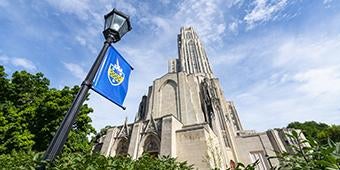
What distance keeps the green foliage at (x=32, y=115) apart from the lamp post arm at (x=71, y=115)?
457 inches

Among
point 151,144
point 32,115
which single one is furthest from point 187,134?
point 32,115

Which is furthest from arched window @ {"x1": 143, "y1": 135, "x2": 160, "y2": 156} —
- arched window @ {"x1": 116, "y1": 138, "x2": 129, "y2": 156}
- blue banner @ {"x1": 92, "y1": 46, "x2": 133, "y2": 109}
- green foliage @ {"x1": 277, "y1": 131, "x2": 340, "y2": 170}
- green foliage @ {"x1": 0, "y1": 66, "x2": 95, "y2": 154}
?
green foliage @ {"x1": 277, "y1": 131, "x2": 340, "y2": 170}

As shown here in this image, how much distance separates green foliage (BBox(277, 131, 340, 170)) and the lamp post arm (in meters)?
2.53

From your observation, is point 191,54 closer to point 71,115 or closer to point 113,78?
point 113,78

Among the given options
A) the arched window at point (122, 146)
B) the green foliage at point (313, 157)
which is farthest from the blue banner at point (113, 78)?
the arched window at point (122, 146)

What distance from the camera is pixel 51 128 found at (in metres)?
13.7

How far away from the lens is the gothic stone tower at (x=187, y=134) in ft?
53.1

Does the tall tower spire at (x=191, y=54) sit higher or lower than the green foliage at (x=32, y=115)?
higher

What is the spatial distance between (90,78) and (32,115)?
1355cm

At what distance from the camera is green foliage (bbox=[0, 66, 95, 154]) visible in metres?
12.0

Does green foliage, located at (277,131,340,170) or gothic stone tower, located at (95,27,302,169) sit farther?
gothic stone tower, located at (95,27,302,169)

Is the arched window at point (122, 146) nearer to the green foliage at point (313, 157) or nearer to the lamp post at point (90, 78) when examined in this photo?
the lamp post at point (90, 78)

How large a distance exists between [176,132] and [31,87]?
493 inches

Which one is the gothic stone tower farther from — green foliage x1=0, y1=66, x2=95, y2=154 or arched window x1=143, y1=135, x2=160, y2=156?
green foliage x1=0, y1=66, x2=95, y2=154
